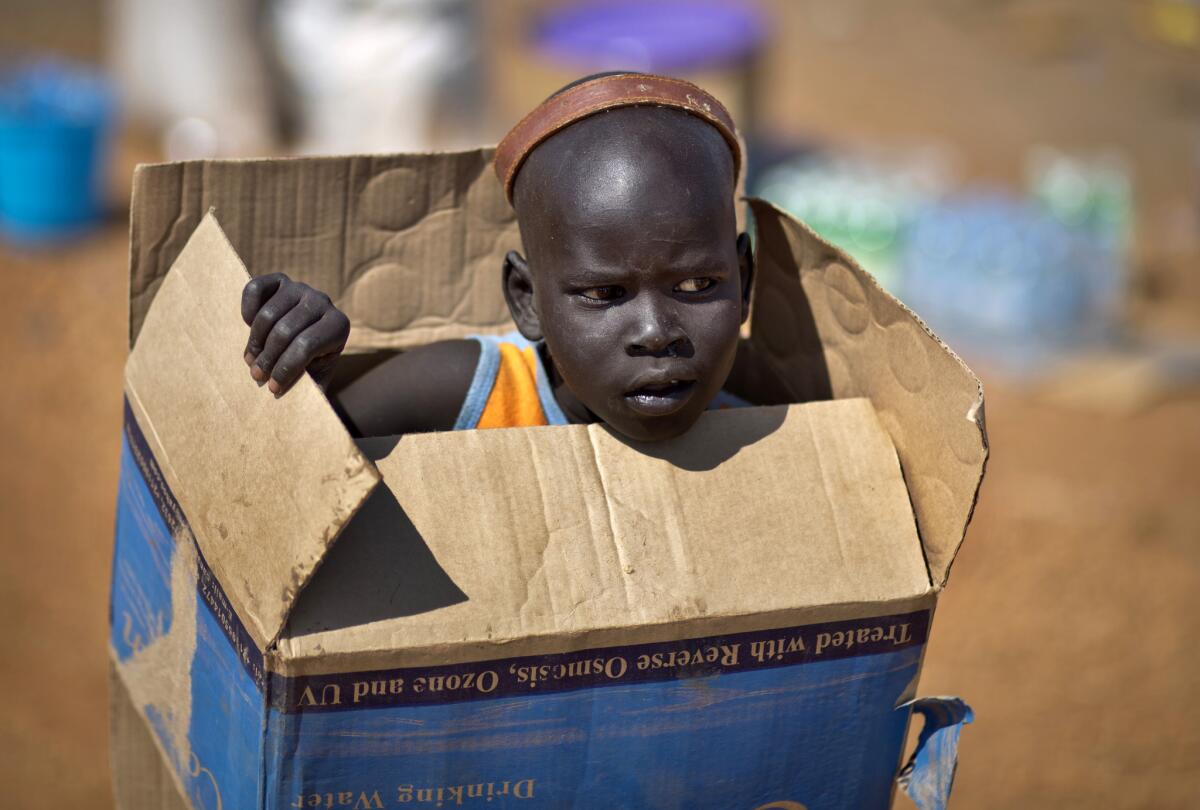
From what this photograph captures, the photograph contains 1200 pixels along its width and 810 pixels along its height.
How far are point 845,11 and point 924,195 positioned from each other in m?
4.17

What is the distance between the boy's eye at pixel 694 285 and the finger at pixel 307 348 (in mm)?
383

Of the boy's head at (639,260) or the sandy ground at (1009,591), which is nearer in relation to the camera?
the boy's head at (639,260)

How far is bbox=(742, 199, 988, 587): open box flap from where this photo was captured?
1.39 meters

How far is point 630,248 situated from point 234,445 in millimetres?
474

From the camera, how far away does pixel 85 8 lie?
806 centimetres

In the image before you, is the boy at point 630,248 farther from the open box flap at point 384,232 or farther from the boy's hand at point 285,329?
the open box flap at point 384,232

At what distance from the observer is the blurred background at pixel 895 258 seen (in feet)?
10.8

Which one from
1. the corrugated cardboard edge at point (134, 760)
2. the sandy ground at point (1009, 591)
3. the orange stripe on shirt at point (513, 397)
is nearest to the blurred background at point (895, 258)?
the sandy ground at point (1009, 591)

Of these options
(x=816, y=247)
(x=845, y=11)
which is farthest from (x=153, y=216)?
(x=845, y=11)

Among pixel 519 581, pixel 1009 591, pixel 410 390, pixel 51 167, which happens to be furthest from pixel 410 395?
pixel 51 167

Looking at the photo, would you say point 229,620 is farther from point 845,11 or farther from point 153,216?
point 845,11

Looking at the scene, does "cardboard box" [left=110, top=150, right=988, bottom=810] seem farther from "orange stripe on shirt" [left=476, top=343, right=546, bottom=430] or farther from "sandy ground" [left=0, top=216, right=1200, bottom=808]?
"sandy ground" [left=0, top=216, right=1200, bottom=808]

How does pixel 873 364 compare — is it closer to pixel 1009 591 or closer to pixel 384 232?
pixel 384 232

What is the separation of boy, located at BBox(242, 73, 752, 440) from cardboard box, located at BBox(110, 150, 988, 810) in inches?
2.6
